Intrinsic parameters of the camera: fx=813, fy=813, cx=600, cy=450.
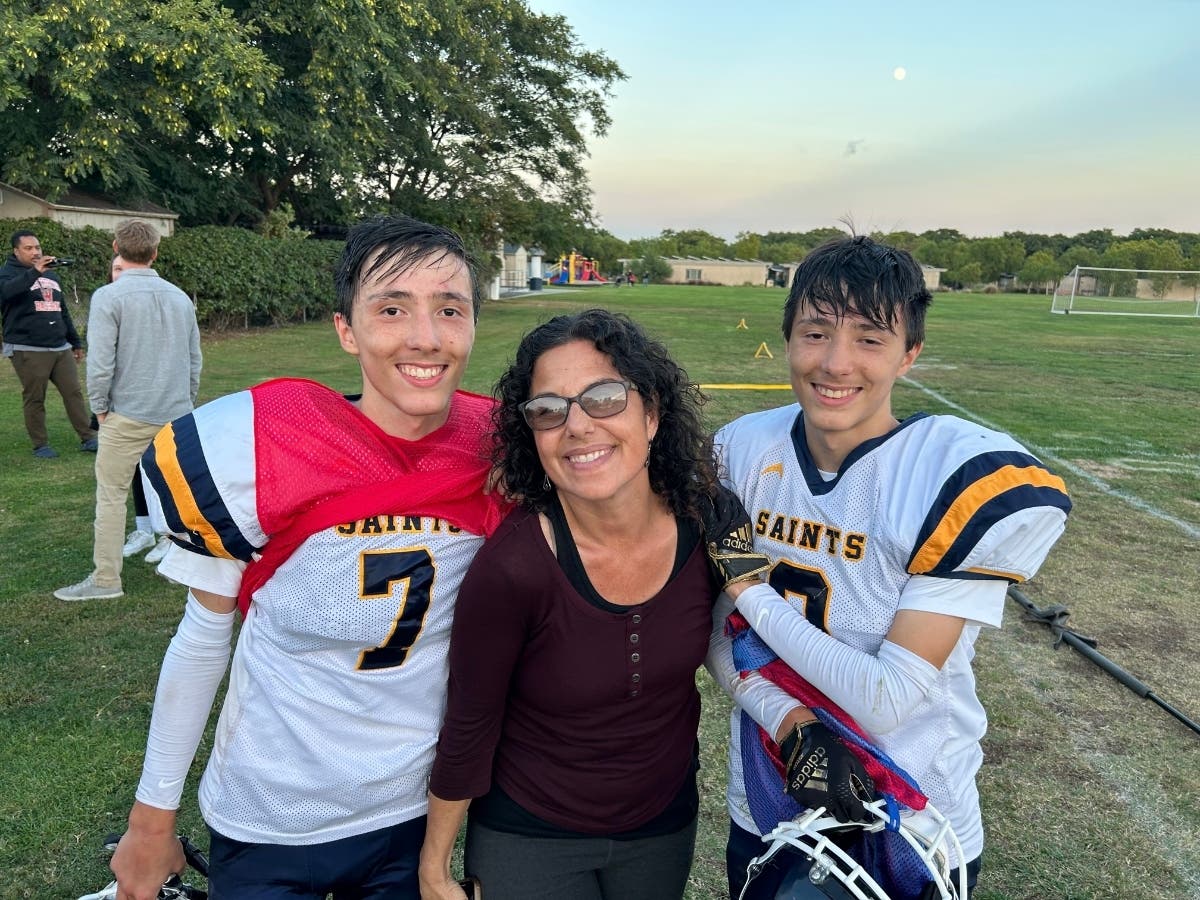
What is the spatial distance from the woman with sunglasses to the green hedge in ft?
55.4

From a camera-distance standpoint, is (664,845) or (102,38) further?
(102,38)

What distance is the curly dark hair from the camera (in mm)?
1721

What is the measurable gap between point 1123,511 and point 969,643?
6352 mm

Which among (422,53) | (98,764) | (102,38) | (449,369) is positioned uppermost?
(422,53)

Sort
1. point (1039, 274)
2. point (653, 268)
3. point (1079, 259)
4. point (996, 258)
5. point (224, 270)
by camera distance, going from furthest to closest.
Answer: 1. point (653, 268)
2. point (996, 258)
3. point (1079, 259)
4. point (1039, 274)
5. point (224, 270)

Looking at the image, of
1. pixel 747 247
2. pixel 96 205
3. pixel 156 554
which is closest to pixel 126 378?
pixel 156 554

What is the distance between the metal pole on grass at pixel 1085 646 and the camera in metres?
3.75

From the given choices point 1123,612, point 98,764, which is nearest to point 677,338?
point 1123,612

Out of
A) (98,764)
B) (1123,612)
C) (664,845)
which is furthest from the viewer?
(1123,612)

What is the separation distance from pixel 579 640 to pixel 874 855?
654 millimetres

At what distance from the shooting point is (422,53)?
84.9 feet

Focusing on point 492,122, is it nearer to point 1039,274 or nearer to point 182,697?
point 182,697

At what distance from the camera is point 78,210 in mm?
20344

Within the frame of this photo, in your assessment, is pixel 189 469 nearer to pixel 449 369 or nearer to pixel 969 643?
pixel 449 369
